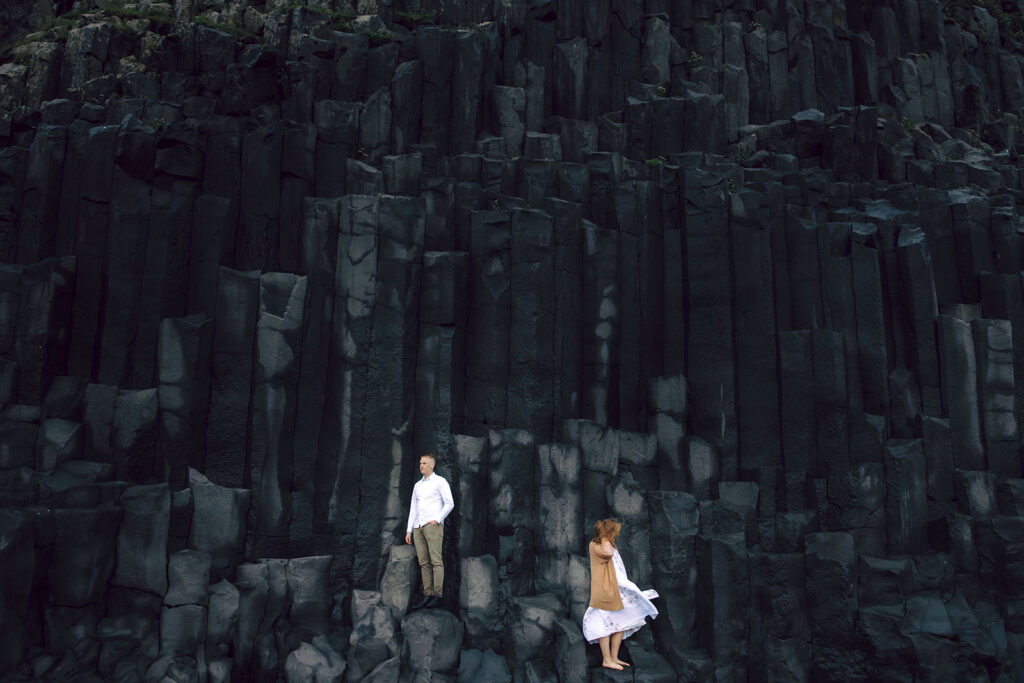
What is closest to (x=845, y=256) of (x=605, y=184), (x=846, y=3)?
(x=605, y=184)

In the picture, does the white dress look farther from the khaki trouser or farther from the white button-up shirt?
the white button-up shirt

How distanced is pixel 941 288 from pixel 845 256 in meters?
2.63

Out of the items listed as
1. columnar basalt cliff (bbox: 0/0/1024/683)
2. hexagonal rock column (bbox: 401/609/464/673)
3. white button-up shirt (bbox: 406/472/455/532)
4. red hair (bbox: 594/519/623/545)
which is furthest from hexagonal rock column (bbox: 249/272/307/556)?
red hair (bbox: 594/519/623/545)

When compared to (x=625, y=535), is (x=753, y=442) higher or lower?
higher

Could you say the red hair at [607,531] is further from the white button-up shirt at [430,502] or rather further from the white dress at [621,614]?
the white button-up shirt at [430,502]

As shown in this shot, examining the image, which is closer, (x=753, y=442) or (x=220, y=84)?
(x=753, y=442)

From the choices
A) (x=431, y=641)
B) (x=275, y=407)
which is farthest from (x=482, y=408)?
(x=431, y=641)

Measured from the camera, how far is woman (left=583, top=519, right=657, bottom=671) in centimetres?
1069

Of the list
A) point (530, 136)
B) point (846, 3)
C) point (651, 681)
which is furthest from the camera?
point (846, 3)

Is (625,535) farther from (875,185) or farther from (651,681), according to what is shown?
(875,185)

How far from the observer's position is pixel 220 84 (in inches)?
714

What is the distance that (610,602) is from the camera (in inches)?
420

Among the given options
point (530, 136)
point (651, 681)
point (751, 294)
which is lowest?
point (651, 681)

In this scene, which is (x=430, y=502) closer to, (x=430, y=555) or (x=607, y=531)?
(x=430, y=555)
